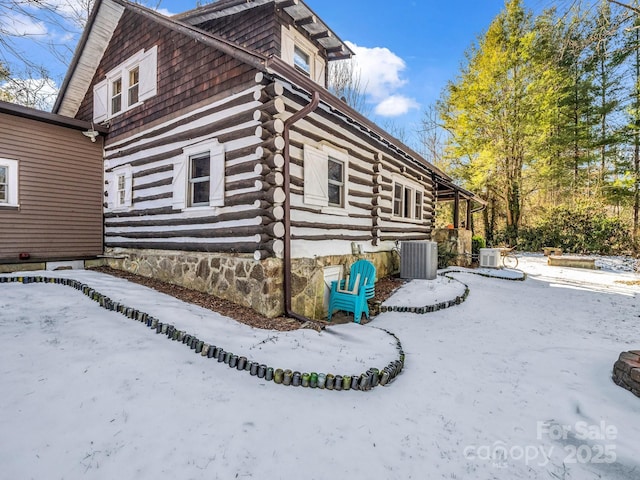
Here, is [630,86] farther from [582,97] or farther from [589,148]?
[589,148]

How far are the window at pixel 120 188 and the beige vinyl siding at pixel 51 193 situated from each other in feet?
1.55

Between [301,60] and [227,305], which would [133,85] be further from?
[227,305]

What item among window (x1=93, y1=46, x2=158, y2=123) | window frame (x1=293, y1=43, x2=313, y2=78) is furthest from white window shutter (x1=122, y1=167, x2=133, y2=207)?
window frame (x1=293, y1=43, x2=313, y2=78)

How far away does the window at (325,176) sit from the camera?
6016 mm

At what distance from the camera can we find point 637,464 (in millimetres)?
2240

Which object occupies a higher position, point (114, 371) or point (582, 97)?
point (582, 97)

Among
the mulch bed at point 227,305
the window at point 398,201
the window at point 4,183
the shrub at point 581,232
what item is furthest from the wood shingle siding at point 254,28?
the shrub at point 581,232

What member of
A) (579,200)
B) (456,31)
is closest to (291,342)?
(579,200)

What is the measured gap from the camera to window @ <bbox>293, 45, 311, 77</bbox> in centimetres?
868

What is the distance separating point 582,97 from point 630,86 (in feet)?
7.00

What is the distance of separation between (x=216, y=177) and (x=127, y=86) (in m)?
5.01

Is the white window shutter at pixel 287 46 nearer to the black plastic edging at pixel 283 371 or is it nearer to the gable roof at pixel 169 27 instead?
the gable roof at pixel 169 27

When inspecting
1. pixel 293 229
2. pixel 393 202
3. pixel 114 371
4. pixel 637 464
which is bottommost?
pixel 637 464

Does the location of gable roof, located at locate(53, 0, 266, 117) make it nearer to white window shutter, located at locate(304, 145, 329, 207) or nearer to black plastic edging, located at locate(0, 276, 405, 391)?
white window shutter, located at locate(304, 145, 329, 207)
